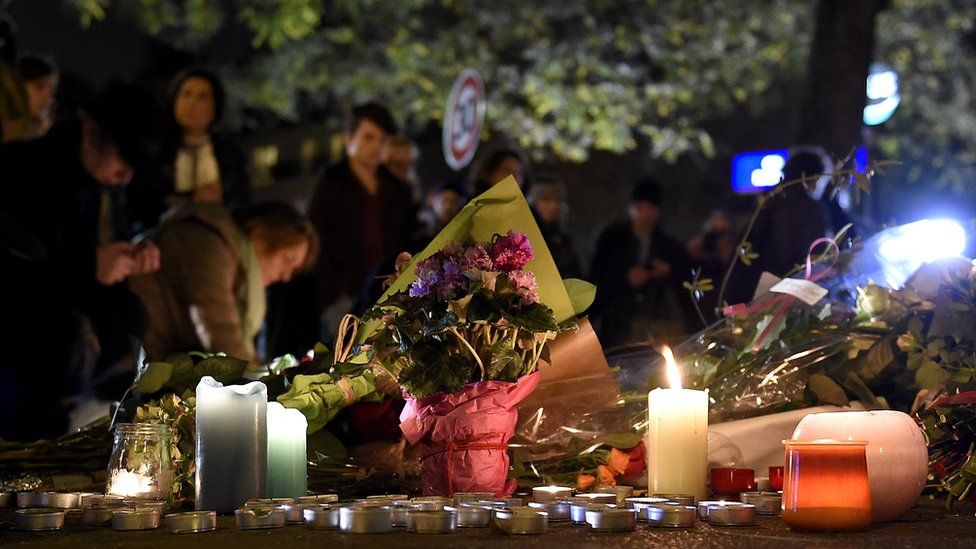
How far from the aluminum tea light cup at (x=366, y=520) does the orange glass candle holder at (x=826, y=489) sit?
0.59 metres

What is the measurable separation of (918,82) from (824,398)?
12.9 m

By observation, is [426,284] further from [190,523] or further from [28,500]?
[28,500]

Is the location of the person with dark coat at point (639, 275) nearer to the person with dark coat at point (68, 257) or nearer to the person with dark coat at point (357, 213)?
the person with dark coat at point (357, 213)

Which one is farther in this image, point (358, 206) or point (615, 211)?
point (615, 211)

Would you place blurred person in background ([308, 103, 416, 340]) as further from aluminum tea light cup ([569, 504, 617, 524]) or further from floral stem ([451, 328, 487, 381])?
aluminum tea light cup ([569, 504, 617, 524])

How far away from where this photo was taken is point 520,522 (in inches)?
70.7

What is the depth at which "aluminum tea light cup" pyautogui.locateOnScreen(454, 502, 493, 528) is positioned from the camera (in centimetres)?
190

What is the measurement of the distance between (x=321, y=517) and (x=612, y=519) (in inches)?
17.0

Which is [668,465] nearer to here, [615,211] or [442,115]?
[442,115]

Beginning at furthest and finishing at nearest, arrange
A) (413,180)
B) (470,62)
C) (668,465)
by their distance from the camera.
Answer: (470,62) → (413,180) → (668,465)

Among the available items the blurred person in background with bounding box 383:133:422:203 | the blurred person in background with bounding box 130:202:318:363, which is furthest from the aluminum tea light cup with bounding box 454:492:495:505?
the blurred person in background with bounding box 383:133:422:203

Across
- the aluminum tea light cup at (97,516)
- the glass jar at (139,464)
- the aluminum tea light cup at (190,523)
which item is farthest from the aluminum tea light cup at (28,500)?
the aluminum tea light cup at (190,523)

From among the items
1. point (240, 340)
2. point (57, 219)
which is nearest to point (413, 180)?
point (240, 340)

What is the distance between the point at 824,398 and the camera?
2771mm
